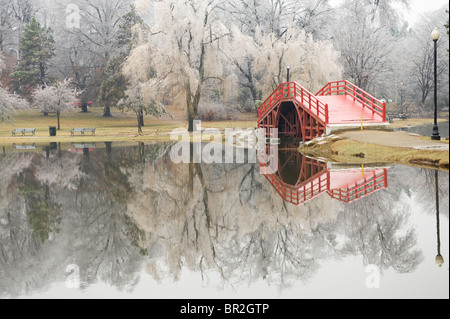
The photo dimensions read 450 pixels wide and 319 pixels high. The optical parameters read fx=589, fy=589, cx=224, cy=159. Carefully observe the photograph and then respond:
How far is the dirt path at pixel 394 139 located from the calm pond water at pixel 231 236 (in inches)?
133

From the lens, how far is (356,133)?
27.3 metres

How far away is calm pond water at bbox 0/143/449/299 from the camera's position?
8.40m

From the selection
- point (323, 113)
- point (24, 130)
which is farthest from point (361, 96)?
point (24, 130)

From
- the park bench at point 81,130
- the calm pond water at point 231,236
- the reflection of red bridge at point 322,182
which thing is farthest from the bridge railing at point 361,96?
the park bench at point 81,130

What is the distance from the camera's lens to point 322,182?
56.2 ft

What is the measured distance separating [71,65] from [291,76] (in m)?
31.5

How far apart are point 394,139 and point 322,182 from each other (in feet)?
31.2

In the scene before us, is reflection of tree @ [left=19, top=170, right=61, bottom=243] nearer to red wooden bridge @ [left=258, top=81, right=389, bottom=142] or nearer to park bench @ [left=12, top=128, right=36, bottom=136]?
red wooden bridge @ [left=258, top=81, right=389, bottom=142]

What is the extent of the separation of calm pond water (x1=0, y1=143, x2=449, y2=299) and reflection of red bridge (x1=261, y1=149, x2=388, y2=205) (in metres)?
0.05

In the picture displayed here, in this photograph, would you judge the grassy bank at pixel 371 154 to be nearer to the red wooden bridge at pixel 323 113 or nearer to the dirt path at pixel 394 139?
the dirt path at pixel 394 139

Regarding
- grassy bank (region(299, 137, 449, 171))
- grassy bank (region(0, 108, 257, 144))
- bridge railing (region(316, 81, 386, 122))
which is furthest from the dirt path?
grassy bank (region(0, 108, 257, 144))

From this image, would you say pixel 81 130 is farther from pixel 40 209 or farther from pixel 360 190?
pixel 360 190

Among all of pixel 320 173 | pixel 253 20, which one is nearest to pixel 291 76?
pixel 253 20
